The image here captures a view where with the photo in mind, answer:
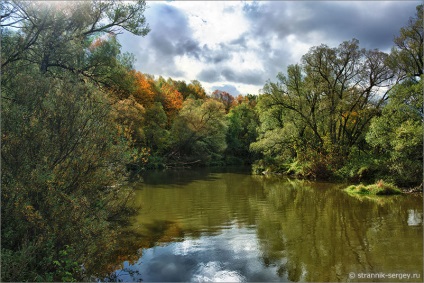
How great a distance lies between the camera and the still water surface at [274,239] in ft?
29.7

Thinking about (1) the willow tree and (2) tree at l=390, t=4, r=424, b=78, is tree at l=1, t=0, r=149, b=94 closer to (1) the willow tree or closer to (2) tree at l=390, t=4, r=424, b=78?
(1) the willow tree

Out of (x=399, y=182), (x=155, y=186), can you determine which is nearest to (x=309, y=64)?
(x=399, y=182)

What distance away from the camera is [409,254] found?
32.3 feet

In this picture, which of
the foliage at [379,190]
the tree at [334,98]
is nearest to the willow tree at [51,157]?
the foliage at [379,190]

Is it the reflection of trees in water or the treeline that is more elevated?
the treeline

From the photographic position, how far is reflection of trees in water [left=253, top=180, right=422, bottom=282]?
9070mm

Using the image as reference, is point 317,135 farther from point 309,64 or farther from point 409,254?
point 409,254

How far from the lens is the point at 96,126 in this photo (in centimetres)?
892

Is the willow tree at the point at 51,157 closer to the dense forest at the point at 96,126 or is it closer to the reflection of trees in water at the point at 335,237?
the dense forest at the point at 96,126

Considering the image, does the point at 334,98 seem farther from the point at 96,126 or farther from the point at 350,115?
the point at 96,126

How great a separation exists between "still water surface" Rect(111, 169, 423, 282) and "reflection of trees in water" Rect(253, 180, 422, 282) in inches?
1.1

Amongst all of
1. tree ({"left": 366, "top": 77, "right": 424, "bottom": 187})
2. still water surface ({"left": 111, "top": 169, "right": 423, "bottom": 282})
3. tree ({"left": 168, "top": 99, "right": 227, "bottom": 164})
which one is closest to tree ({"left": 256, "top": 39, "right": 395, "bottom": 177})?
tree ({"left": 366, "top": 77, "right": 424, "bottom": 187})

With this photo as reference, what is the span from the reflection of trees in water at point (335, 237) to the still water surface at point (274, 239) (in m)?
0.03

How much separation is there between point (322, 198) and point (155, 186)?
1387 centimetres
